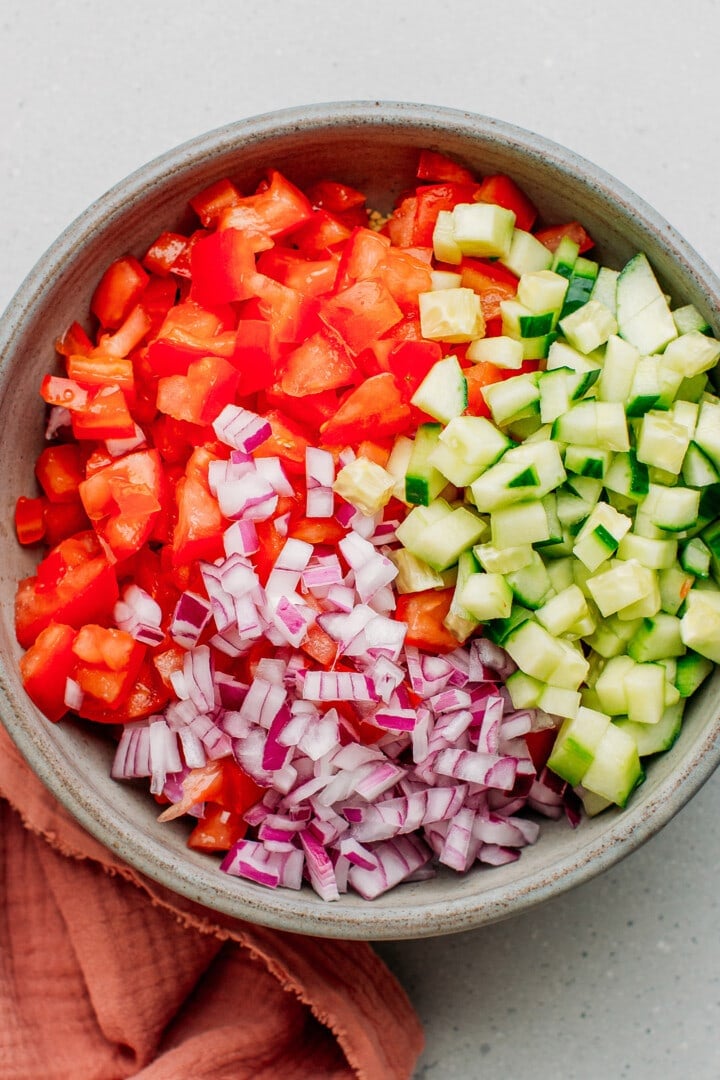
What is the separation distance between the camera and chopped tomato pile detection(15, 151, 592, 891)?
1.44 metres

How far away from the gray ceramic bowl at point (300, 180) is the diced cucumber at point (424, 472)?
0.41 meters

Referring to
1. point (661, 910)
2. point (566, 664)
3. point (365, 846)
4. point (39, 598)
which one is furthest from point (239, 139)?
point (661, 910)

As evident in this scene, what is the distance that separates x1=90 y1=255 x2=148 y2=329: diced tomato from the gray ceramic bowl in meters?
0.02

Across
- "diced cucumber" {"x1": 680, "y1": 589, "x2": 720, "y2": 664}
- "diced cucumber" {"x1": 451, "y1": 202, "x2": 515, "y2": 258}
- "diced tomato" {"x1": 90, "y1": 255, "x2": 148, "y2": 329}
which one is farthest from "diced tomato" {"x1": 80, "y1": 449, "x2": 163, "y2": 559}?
"diced cucumber" {"x1": 680, "y1": 589, "x2": 720, "y2": 664}

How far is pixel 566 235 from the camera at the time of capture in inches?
60.9

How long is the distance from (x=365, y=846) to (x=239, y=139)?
41.2 inches

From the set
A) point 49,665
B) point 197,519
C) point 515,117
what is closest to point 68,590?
point 49,665

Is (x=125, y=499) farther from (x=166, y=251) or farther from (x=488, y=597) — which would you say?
(x=488, y=597)

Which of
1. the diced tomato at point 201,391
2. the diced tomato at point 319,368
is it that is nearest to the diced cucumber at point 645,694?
the diced tomato at point 319,368

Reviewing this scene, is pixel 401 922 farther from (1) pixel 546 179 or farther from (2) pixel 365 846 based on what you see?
(1) pixel 546 179

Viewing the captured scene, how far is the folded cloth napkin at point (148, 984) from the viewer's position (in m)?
1.73

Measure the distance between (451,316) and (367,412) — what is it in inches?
7.0

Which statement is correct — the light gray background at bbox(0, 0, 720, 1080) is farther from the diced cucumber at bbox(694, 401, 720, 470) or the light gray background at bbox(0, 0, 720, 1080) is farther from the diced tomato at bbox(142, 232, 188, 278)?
the diced cucumber at bbox(694, 401, 720, 470)

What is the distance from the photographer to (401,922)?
1399 millimetres
